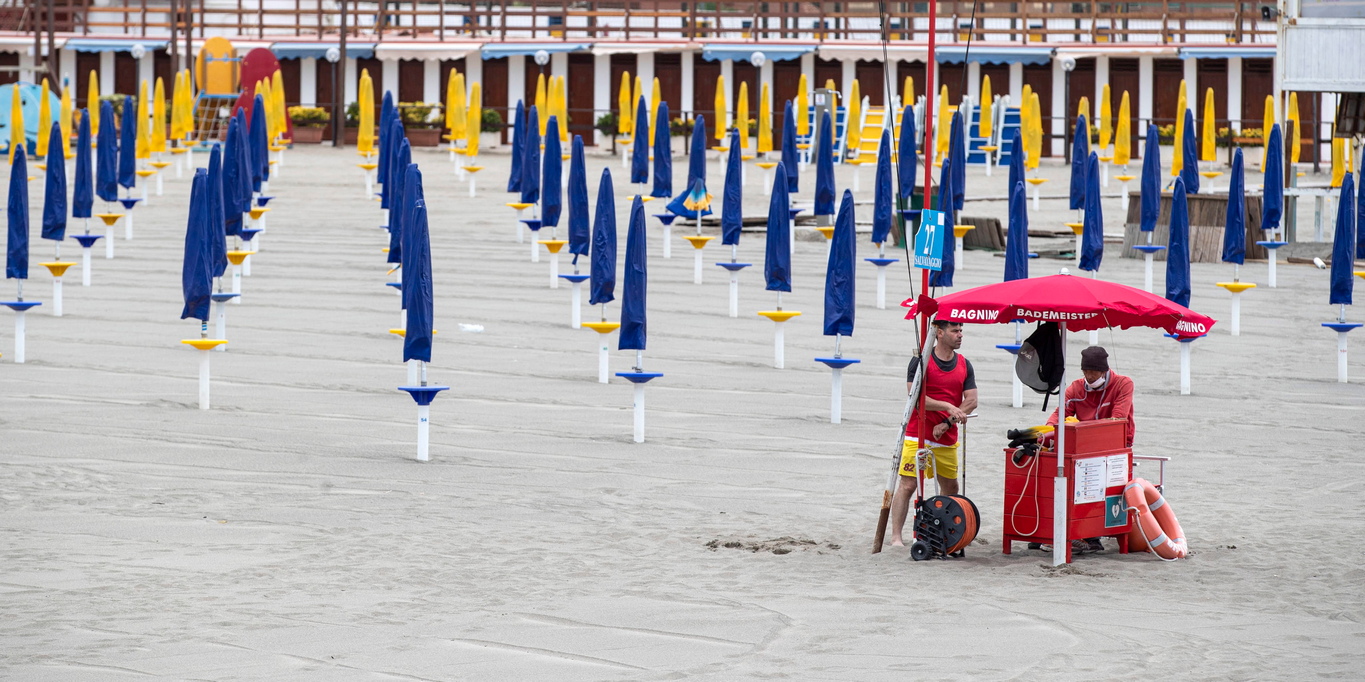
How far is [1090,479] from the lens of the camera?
935cm

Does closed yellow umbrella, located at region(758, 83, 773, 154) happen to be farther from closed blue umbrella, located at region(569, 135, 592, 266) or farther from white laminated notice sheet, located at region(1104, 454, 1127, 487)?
white laminated notice sheet, located at region(1104, 454, 1127, 487)

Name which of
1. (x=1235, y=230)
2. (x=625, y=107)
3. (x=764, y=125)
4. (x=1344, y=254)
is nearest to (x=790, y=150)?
(x=764, y=125)

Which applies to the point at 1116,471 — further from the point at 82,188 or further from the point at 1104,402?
the point at 82,188

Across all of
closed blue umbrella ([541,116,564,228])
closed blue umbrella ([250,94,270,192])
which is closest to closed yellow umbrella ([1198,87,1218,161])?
closed blue umbrella ([541,116,564,228])

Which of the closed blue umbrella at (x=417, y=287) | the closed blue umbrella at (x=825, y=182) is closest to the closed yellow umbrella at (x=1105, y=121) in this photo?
the closed blue umbrella at (x=825, y=182)

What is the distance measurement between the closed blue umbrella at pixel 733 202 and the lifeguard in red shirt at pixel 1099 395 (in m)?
10.8

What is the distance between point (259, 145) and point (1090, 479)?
17936 mm

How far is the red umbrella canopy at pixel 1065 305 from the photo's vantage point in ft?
29.9

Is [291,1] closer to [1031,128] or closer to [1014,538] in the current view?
[1031,128]

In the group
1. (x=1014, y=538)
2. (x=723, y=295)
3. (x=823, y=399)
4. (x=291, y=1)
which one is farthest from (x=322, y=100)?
(x=1014, y=538)

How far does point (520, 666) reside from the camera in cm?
715

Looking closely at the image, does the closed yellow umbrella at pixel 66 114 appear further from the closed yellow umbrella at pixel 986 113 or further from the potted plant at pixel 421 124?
the closed yellow umbrella at pixel 986 113

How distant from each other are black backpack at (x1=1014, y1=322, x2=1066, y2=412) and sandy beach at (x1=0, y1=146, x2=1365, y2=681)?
943 mm

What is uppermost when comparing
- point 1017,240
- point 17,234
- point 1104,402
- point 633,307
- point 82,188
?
point 82,188
